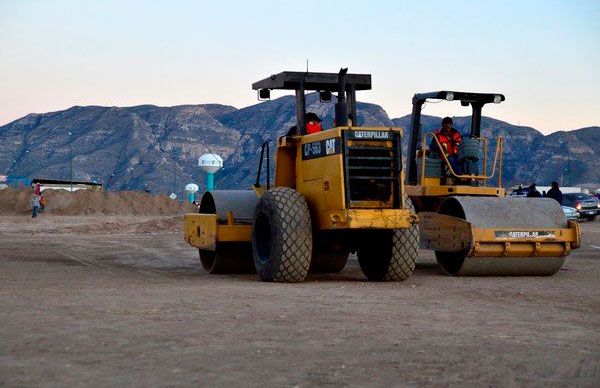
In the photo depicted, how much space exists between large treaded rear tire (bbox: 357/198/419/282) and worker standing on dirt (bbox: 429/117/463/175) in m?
2.96

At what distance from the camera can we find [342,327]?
867cm

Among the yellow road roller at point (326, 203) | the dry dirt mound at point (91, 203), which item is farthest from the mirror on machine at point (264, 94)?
the dry dirt mound at point (91, 203)

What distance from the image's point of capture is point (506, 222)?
603 inches

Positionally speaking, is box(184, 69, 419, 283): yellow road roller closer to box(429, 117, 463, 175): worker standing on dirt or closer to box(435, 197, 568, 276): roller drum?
box(435, 197, 568, 276): roller drum

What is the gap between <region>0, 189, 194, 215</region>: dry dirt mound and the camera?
65438 millimetres

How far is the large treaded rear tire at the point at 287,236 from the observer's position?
43.9ft

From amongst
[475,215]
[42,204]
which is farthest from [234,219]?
[42,204]

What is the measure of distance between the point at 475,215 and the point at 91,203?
179ft

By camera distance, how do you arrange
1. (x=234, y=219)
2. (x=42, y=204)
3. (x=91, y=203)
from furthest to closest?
(x=91, y=203), (x=42, y=204), (x=234, y=219)

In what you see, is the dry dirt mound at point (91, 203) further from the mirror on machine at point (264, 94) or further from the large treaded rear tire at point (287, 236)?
the large treaded rear tire at point (287, 236)

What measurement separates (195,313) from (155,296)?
1891mm

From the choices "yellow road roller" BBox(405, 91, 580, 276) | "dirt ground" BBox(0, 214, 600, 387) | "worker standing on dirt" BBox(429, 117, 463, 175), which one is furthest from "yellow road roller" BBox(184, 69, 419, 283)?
"worker standing on dirt" BBox(429, 117, 463, 175)

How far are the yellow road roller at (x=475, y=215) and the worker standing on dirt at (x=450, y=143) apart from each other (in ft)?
0.07

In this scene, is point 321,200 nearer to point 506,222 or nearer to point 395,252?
point 395,252
